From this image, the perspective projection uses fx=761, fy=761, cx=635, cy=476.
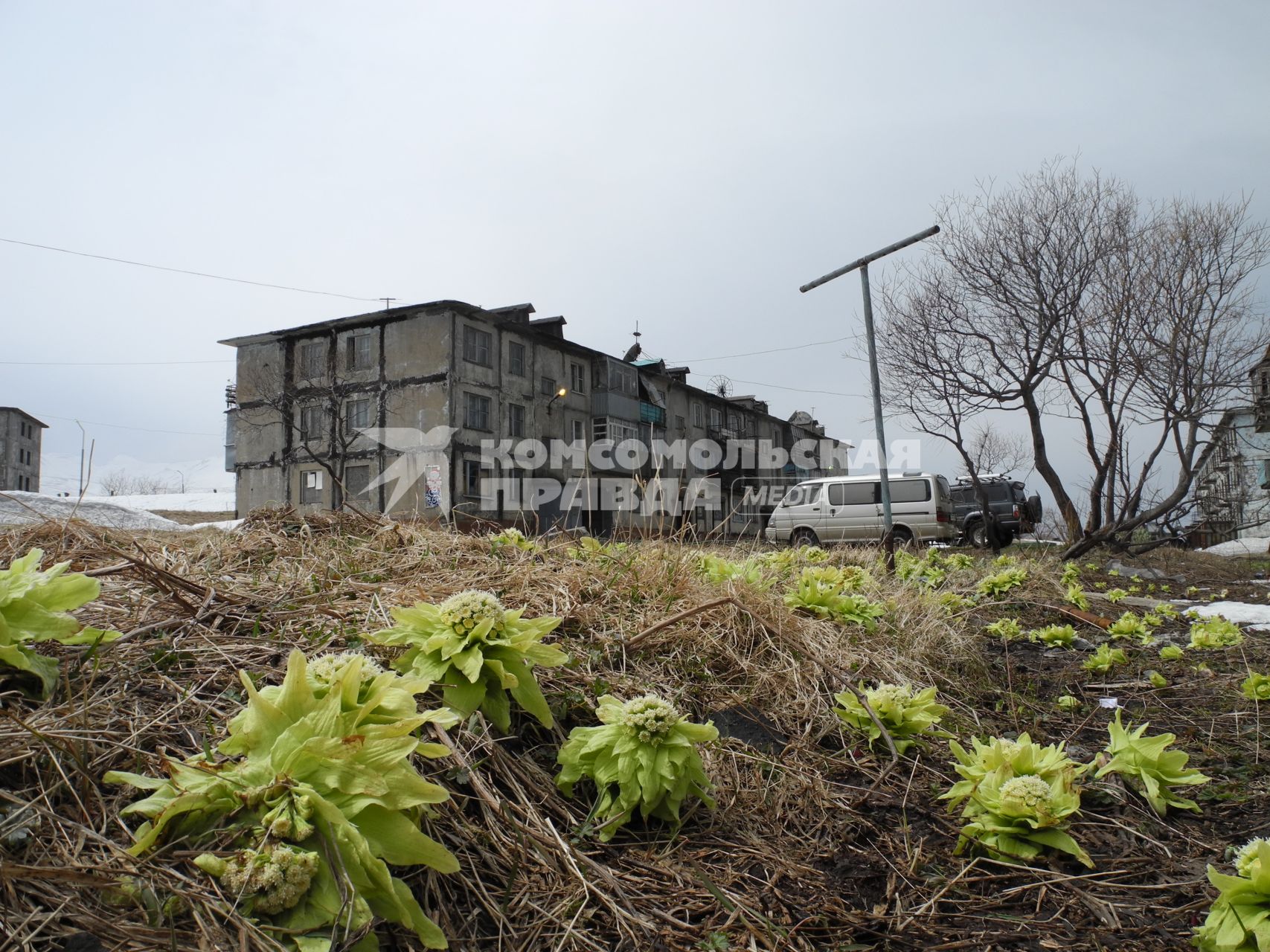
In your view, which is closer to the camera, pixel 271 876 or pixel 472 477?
pixel 271 876

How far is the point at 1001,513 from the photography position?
67.5 feet

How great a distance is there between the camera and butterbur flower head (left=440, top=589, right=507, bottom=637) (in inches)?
63.7

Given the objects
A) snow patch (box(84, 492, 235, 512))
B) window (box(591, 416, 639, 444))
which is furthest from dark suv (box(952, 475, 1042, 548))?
snow patch (box(84, 492, 235, 512))

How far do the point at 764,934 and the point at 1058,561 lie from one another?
11047 millimetres

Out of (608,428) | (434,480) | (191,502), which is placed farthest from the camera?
(191,502)

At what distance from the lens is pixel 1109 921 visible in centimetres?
139

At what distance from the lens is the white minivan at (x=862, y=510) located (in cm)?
1733

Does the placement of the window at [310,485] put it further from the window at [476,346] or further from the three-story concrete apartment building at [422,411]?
the window at [476,346]

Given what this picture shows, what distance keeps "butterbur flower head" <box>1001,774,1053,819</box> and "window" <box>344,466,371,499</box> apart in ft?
86.9

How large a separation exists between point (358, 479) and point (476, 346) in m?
6.29

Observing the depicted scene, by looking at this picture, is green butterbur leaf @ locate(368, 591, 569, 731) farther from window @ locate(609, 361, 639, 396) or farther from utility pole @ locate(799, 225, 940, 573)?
window @ locate(609, 361, 639, 396)

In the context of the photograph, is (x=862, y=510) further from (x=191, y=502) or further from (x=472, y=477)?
(x=191, y=502)

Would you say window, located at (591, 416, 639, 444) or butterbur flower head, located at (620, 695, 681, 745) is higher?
window, located at (591, 416, 639, 444)

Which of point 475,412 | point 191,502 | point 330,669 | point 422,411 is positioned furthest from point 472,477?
point 330,669
